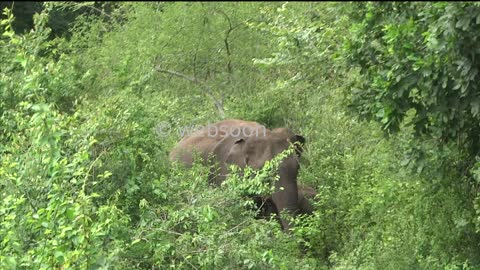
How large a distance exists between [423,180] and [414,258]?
0.76m

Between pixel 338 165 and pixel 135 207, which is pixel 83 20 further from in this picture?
pixel 135 207

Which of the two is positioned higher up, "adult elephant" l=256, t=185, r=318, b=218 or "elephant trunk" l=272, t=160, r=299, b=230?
"elephant trunk" l=272, t=160, r=299, b=230

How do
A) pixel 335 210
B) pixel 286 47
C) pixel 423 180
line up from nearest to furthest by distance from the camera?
pixel 423 180
pixel 286 47
pixel 335 210

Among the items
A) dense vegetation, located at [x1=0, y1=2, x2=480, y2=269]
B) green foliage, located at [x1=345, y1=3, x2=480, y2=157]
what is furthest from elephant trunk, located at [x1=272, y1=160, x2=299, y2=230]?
green foliage, located at [x1=345, y1=3, x2=480, y2=157]

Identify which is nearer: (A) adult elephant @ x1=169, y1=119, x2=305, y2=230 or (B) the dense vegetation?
(B) the dense vegetation

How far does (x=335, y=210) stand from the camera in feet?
32.8

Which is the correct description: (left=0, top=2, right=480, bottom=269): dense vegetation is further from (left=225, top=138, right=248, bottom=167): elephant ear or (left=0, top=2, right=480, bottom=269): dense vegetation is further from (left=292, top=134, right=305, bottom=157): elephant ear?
(left=225, top=138, right=248, bottom=167): elephant ear

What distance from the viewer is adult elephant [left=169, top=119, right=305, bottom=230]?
36.7 ft

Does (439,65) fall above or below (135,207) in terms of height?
above

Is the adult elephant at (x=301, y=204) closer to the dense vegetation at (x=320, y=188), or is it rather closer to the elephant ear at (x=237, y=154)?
the dense vegetation at (x=320, y=188)

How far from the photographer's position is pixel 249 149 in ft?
39.4

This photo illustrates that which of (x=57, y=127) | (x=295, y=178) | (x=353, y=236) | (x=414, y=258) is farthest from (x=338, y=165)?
(x=57, y=127)

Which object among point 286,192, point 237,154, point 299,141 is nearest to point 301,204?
point 286,192

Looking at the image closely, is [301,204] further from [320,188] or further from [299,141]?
[299,141]
